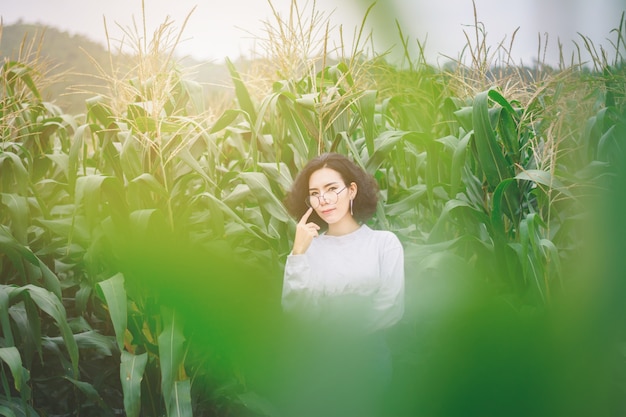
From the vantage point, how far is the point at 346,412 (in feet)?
3.01

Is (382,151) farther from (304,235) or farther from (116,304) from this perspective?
(116,304)

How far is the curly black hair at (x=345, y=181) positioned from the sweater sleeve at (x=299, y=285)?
107 millimetres

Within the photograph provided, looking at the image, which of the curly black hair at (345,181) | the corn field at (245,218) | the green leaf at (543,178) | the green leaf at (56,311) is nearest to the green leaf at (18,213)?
the corn field at (245,218)

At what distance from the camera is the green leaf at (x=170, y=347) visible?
44.7 inches

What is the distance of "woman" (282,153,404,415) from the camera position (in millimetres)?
987

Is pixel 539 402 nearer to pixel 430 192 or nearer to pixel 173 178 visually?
pixel 430 192

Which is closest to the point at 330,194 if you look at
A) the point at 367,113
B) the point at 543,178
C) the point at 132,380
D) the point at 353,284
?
the point at 353,284

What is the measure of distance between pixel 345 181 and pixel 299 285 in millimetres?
211

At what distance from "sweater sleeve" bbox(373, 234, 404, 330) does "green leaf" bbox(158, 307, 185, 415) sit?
411mm

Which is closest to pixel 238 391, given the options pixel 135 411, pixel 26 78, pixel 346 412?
pixel 135 411

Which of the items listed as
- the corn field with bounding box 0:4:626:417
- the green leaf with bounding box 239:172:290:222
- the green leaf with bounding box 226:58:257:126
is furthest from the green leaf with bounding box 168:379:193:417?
the green leaf with bounding box 226:58:257:126

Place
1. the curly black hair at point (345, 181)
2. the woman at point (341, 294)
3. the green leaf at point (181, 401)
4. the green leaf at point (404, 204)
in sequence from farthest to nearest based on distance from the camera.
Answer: the green leaf at point (404, 204) → the green leaf at point (181, 401) → the curly black hair at point (345, 181) → the woman at point (341, 294)

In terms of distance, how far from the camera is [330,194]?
1.05 metres

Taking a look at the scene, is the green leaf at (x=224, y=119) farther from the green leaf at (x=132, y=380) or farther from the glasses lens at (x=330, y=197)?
the green leaf at (x=132, y=380)
